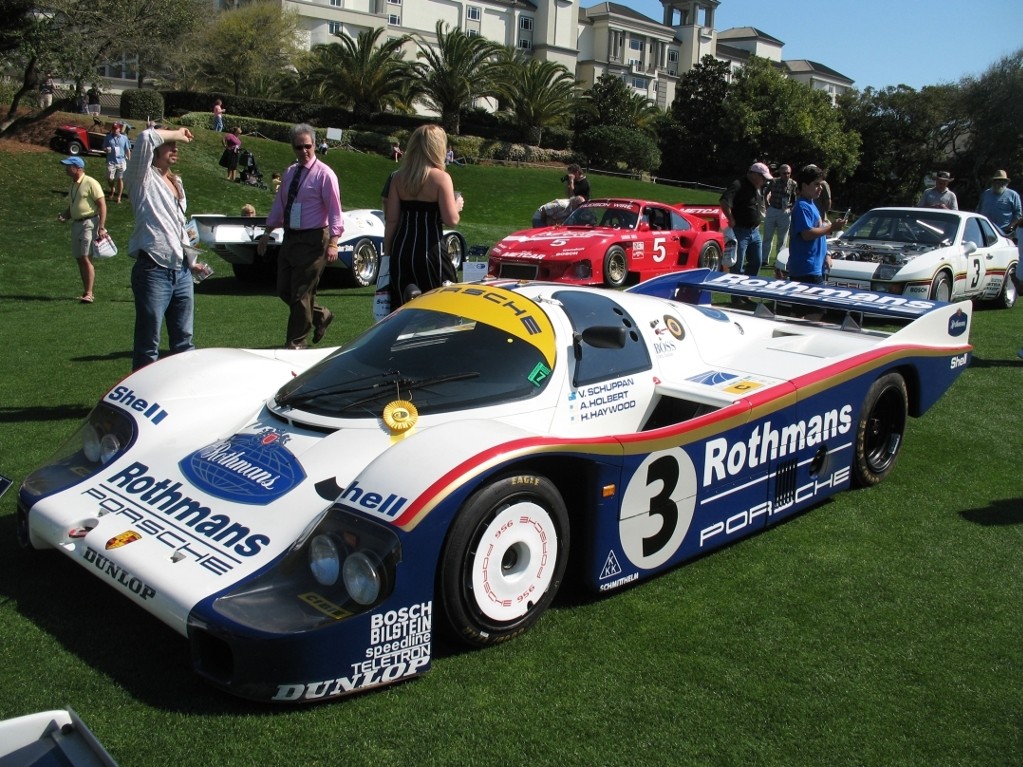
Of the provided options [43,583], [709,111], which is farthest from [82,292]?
[709,111]

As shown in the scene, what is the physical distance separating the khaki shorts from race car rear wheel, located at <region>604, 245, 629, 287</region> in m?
6.37

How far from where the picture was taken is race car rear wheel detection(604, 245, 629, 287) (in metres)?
12.7

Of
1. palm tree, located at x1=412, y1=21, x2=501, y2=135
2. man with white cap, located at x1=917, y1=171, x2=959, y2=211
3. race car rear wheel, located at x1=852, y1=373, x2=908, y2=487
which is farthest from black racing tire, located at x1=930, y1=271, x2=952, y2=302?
palm tree, located at x1=412, y1=21, x2=501, y2=135

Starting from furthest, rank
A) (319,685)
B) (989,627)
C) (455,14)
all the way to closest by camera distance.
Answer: (455,14)
(989,627)
(319,685)

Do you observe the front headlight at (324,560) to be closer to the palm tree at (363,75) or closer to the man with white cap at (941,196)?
the man with white cap at (941,196)

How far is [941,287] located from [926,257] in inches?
16.7

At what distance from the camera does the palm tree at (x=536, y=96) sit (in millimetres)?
43188

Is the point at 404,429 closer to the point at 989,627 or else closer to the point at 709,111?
the point at 989,627

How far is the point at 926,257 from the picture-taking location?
10.9 m

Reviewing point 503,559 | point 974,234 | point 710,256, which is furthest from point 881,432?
point 710,256

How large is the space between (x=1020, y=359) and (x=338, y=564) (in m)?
8.06

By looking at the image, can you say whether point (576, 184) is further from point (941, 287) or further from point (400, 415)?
point (400, 415)

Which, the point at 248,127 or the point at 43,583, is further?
the point at 248,127

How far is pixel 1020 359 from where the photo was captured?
8914 millimetres
